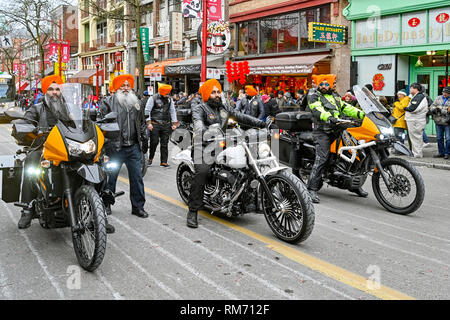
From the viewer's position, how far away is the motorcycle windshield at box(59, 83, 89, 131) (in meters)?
4.77

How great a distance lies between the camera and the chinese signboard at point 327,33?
1828cm

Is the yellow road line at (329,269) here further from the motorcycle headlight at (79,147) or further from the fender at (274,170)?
the motorcycle headlight at (79,147)

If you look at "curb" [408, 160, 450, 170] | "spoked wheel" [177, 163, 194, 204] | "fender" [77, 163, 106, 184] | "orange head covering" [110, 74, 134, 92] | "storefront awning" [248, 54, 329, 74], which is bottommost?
"curb" [408, 160, 450, 170]

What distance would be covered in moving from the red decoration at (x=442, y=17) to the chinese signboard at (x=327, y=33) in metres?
3.85

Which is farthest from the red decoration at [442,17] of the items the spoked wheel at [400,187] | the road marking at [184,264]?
the road marking at [184,264]

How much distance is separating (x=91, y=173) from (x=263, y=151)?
1939 mm

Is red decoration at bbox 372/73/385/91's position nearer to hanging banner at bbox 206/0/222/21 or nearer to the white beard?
hanging banner at bbox 206/0/222/21

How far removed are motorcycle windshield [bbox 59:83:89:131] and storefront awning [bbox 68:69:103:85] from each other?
46.7 metres

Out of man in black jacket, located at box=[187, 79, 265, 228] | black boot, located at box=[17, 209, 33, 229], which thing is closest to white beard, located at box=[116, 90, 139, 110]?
man in black jacket, located at box=[187, 79, 265, 228]

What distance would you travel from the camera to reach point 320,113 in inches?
280

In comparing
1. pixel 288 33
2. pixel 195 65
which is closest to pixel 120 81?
pixel 288 33

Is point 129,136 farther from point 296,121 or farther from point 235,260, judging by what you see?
point 296,121
